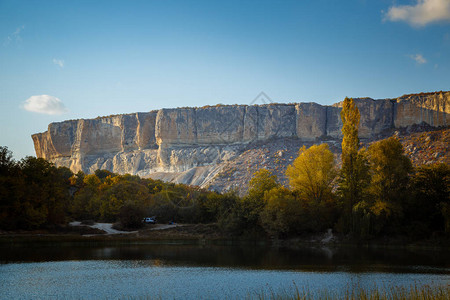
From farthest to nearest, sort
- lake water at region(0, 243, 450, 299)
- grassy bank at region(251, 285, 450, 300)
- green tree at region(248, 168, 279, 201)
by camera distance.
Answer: green tree at region(248, 168, 279, 201) < lake water at region(0, 243, 450, 299) < grassy bank at region(251, 285, 450, 300)

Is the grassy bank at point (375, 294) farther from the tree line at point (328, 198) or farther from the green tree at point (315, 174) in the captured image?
the green tree at point (315, 174)

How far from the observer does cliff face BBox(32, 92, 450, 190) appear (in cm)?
8044

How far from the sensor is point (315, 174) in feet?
132

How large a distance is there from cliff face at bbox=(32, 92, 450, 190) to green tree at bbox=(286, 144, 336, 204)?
40.5 meters

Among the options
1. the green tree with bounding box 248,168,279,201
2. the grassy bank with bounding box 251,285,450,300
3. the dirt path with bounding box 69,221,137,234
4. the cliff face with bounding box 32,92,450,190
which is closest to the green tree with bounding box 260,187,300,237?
the green tree with bounding box 248,168,279,201

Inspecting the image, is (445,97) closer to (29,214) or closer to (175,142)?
(175,142)

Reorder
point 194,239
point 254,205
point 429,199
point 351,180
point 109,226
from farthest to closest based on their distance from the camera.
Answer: point 109,226 → point 254,205 → point 194,239 → point 351,180 → point 429,199

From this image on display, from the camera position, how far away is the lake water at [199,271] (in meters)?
17.0

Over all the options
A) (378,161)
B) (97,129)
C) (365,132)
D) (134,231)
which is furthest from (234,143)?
(378,161)

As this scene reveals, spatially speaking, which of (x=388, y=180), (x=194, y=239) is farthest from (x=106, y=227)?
(x=388, y=180)

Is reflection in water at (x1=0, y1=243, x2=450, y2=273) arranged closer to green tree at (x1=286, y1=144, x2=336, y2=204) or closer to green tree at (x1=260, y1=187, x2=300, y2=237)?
green tree at (x1=260, y1=187, x2=300, y2=237)

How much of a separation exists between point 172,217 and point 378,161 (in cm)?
2665

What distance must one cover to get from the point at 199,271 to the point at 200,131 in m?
76.4

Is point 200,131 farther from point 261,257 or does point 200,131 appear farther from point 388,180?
point 261,257
